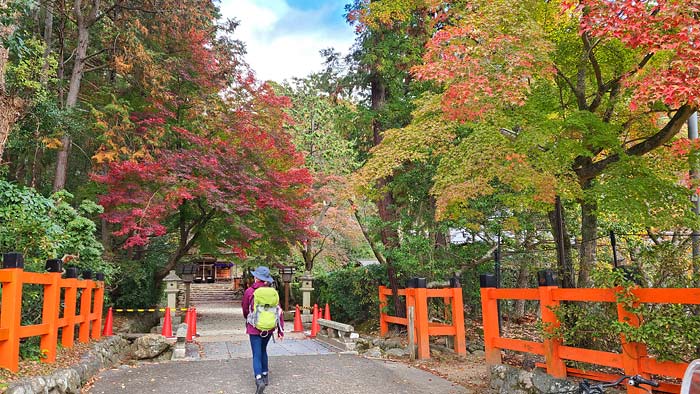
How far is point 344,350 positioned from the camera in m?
9.62

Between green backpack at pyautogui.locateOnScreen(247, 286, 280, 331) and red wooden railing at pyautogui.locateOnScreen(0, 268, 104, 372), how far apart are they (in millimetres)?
2409

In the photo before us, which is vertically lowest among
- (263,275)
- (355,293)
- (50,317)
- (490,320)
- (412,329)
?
(412,329)

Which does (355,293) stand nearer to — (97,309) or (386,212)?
(386,212)

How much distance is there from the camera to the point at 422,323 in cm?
859

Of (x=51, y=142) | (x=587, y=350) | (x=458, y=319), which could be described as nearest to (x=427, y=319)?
(x=458, y=319)

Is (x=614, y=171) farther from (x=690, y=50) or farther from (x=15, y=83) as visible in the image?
(x=15, y=83)

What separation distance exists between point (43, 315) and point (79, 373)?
2.96 feet

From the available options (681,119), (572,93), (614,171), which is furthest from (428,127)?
(681,119)

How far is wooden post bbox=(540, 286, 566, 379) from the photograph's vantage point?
5.20 meters

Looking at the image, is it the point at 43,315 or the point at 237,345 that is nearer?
the point at 43,315

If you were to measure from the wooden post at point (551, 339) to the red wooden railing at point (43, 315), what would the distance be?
18.4 feet

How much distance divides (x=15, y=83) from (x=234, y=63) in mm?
6844

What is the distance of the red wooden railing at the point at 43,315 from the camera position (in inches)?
189

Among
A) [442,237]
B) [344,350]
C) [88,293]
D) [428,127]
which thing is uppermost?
[428,127]
